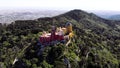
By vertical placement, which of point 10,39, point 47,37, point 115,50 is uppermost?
point 47,37

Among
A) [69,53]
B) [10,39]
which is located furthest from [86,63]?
[10,39]

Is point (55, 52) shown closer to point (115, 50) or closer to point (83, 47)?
point (83, 47)

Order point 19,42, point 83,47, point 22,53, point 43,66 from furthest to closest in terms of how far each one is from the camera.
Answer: point 19,42 → point 83,47 → point 22,53 → point 43,66

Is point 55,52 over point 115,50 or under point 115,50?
over

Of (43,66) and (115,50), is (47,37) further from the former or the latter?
(115,50)

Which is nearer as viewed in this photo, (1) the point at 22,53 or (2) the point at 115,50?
(1) the point at 22,53

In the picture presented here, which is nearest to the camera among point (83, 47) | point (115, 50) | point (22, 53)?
point (22, 53)

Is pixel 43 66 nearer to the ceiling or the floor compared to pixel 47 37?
nearer to the floor

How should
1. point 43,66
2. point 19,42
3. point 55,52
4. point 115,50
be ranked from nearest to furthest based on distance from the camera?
1. point 43,66
2. point 55,52
3. point 19,42
4. point 115,50

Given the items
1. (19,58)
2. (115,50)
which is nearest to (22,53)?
(19,58)
